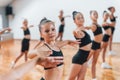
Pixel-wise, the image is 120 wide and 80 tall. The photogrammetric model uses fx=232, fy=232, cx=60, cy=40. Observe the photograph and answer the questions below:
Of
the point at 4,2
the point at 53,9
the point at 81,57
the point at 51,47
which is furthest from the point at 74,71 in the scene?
the point at 4,2

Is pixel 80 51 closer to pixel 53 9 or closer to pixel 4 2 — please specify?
pixel 53 9

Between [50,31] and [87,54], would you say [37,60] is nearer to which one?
[50,31]

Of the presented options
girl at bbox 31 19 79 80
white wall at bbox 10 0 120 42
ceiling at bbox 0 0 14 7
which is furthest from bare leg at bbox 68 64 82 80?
ceiling at bbox 0 0 14 7

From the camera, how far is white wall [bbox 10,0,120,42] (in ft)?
28.1

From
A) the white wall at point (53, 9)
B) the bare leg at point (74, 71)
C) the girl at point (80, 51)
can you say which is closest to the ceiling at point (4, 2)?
the white wall at point (53, 9)

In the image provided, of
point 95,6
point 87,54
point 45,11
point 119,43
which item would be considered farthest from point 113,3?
point 87,54

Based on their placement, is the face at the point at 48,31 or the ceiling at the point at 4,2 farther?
the ceiling at the point at 4,2

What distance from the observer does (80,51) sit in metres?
3.07

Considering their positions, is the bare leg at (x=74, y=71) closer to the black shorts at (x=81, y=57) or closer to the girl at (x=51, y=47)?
the black shorts at (x=81, y=57)

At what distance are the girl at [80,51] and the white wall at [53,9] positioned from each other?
5.53 meters

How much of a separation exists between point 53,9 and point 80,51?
6.56m

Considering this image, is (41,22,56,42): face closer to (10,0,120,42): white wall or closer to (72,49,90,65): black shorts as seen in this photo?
(72,49,90,65): black shorts

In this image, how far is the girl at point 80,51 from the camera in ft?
9.75

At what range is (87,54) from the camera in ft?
10.1
